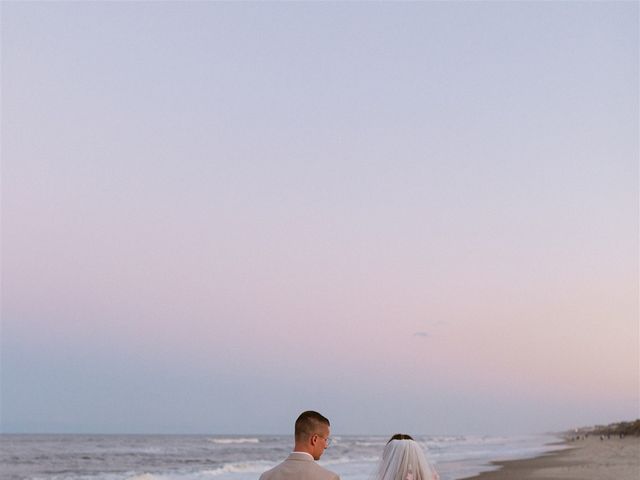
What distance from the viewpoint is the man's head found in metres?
4.84

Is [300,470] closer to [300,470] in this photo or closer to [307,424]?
[300,470]

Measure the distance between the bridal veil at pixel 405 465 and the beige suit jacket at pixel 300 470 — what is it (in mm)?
1224

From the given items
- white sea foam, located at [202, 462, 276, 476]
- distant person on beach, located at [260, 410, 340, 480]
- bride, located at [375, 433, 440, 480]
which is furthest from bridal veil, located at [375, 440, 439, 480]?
white sea foam, located at [202, 462, 276, 476]

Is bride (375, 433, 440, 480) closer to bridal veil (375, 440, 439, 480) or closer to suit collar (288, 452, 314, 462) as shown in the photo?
bridal veil (375, 440, 439, 480)

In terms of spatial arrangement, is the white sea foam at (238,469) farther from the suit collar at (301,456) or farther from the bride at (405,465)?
the suit collar at (301,456)

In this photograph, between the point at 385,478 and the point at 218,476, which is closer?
the point at 385,478

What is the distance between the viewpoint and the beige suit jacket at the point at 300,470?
479 centimetres

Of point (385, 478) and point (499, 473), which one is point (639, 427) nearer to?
point (499, 473)

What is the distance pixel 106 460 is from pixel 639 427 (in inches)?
2445

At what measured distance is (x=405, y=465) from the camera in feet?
19.4

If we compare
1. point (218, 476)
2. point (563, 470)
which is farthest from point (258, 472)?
point (563, 470)

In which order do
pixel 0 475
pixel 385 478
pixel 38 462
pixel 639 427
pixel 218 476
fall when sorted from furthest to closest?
pixel 639 427 → pixel 38 462 → pixel 0 475 → pixel 218 476 → pixel 385 478

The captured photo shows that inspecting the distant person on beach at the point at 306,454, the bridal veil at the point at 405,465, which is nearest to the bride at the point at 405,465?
the bridal veil at the point at 405,465

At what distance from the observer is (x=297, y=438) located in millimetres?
4887
